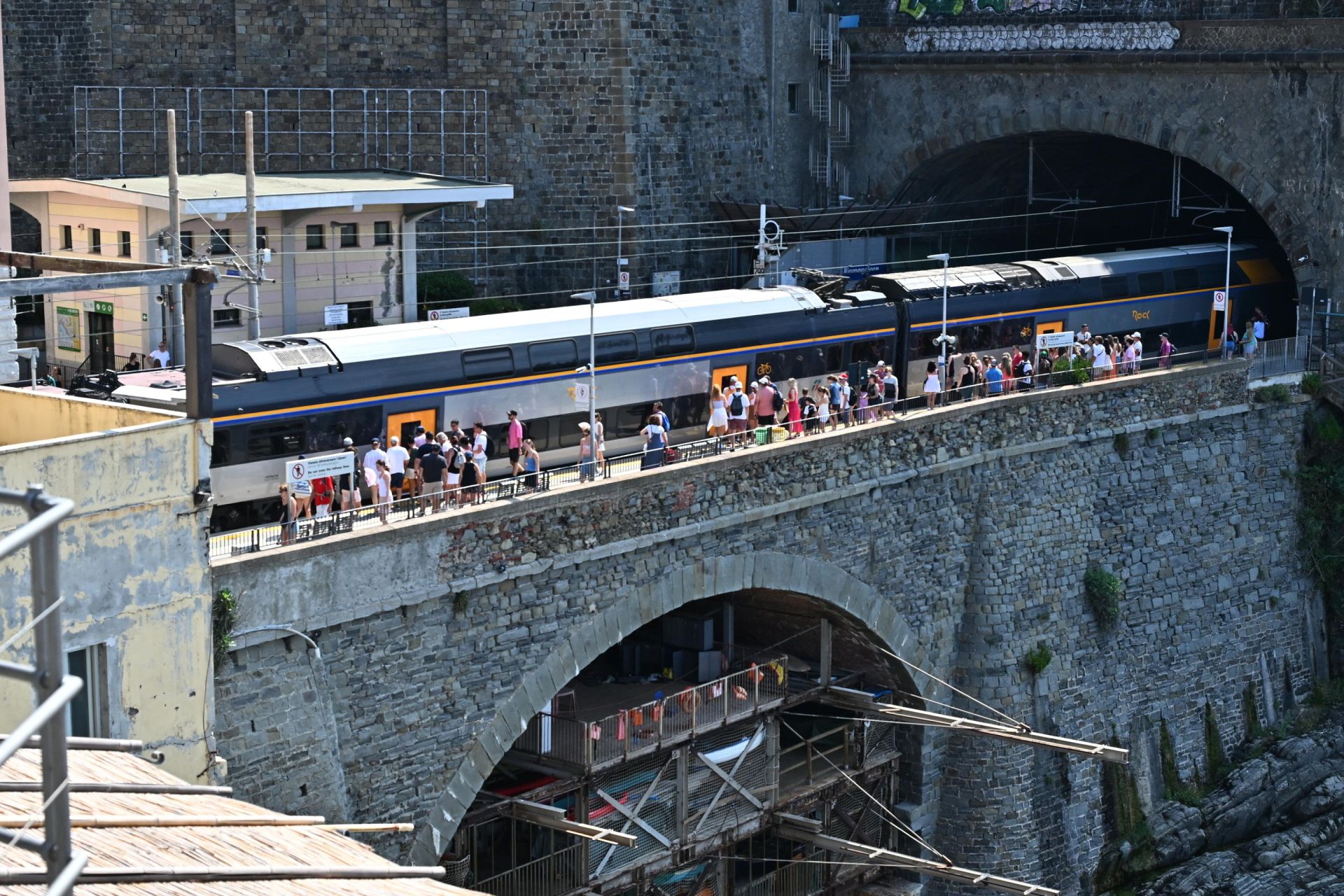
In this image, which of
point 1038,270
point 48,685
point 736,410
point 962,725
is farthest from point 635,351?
point 48,685

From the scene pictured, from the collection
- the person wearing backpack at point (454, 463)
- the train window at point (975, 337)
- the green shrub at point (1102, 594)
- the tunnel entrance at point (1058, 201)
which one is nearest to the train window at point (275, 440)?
the person wearing backpack at point (454, 463)

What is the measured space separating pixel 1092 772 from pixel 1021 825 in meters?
1.78

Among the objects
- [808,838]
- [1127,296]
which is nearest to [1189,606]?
[1127,296]

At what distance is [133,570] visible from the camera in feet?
55.1

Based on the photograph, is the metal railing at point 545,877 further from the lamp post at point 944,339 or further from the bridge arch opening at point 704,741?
the lamp post at point 944,339

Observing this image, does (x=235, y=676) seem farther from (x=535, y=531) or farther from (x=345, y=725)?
(x=535, y=531)

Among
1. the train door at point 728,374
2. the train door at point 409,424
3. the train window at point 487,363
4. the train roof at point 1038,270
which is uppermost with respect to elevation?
the train roof at point 1038,270

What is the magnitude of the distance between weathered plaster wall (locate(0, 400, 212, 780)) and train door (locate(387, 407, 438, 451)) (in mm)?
6497

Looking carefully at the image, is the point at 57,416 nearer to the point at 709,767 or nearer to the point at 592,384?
the point at 592,384

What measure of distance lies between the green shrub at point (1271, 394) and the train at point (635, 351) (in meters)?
2.92

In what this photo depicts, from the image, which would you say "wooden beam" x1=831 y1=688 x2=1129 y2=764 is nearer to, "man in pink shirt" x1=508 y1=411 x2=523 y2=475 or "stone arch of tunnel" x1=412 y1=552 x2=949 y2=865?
"stone arch of tunnel" x1=412 y1=552 x2=949 y2=865

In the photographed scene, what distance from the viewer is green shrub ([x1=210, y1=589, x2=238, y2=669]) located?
18266 millimetres

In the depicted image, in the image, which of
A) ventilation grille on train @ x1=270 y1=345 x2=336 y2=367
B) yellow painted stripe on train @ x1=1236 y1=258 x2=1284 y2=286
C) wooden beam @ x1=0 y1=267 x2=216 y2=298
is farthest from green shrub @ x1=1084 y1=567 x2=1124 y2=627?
wooden beam @ x1=0 y1=267 x2=216 y2=298

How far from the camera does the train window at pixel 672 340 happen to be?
89.4ft
